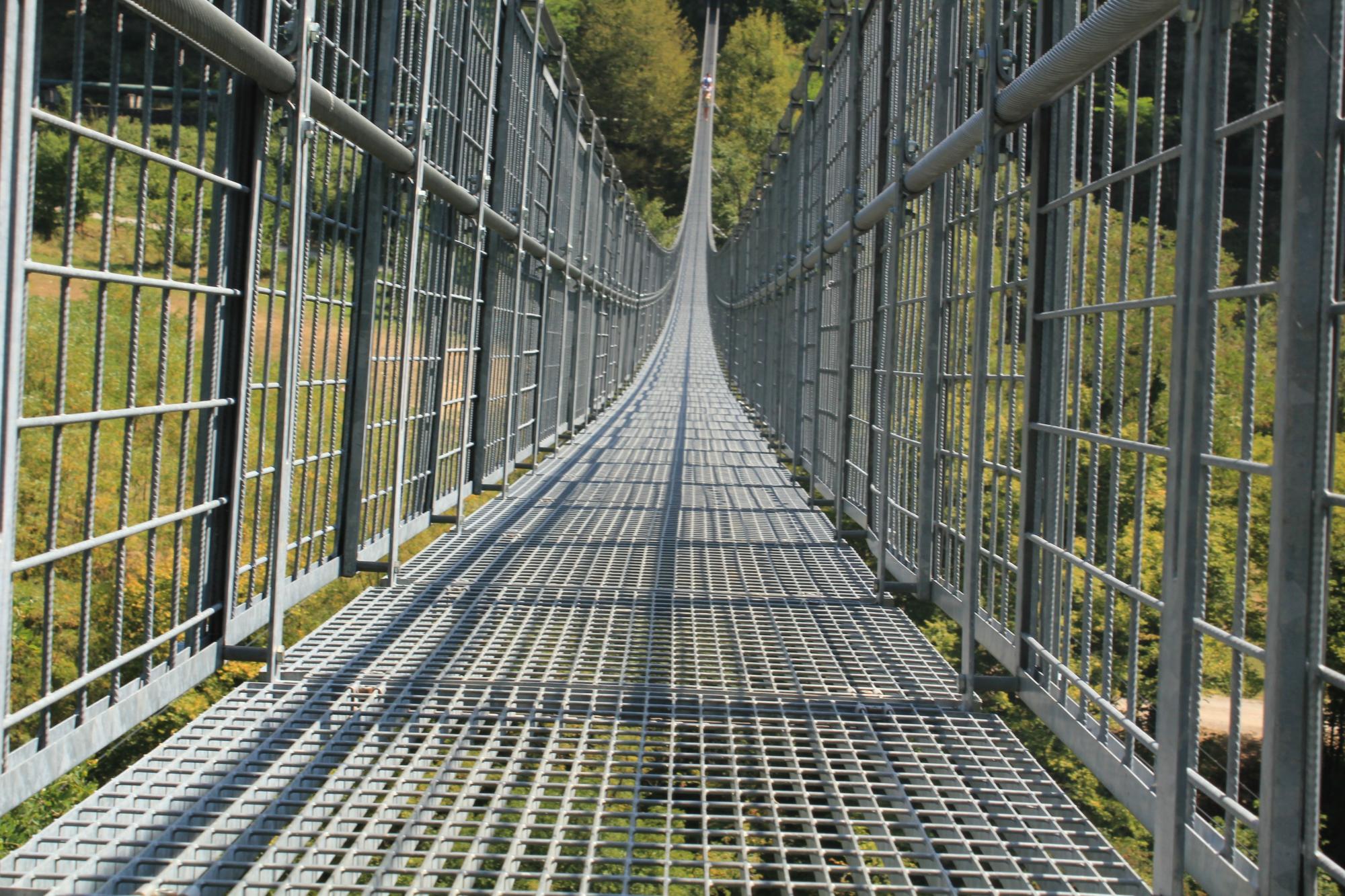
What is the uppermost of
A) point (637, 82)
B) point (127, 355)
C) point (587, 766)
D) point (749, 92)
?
point (749, 92)

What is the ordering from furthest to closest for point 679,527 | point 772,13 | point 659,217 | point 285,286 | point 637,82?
1. point 772,13
2. point 637,82
3. point 659,217
4. point 679,527
5. point 285,286

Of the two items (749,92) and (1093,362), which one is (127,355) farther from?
(749,92)

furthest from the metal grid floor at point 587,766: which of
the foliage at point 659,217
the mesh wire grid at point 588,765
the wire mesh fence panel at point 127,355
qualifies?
the foliage at point 659,217

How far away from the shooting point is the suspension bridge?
7.06ft

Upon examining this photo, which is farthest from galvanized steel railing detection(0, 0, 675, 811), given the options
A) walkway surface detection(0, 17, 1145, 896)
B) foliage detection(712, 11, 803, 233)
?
foliage detection(712, 11, 803, 233)

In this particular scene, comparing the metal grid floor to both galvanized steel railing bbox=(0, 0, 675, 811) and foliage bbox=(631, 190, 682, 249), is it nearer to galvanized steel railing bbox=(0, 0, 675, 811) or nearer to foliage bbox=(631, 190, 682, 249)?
galvanized steel railing bbox=(0, 0, 675, 811)

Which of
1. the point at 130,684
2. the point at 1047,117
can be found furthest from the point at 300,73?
the point at 1047,117

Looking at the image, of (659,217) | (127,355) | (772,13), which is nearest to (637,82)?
(659,217)

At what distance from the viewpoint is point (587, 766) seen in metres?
3.09

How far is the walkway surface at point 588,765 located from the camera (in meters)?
2.40

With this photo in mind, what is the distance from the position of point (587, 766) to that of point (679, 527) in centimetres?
410

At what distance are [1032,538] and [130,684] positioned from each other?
90.3 inches

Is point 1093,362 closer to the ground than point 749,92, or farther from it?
closer to the ground

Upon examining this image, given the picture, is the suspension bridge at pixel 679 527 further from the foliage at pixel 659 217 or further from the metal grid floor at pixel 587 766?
the foliage at pixel 659 217
